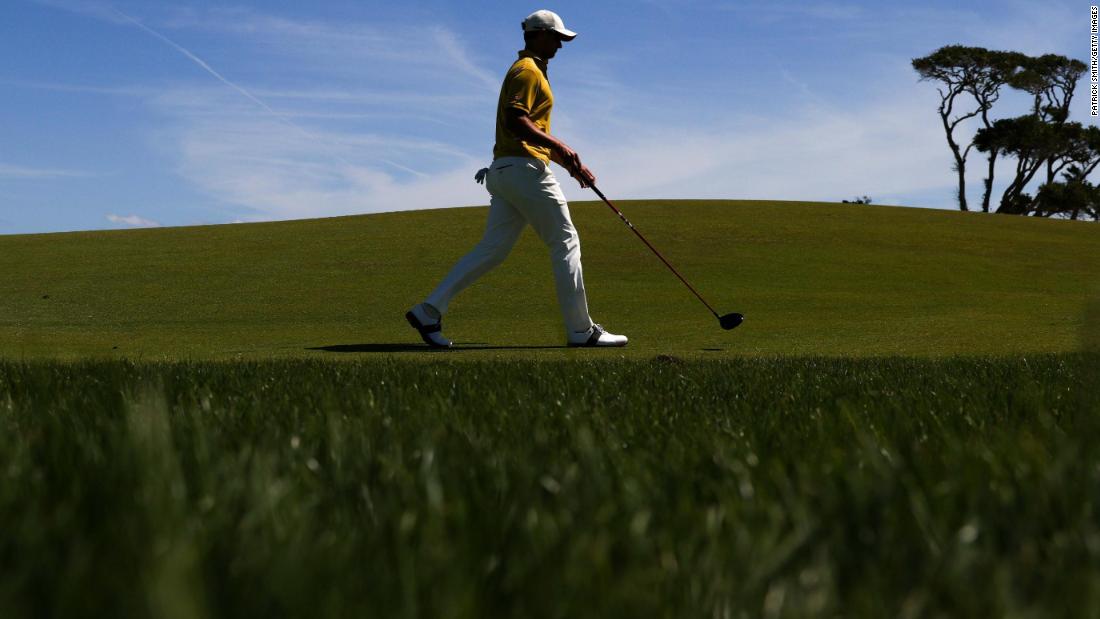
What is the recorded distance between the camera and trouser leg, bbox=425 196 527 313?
28.1 feet

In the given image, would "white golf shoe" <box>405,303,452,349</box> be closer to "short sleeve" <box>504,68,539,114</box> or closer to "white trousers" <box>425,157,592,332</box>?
"white trousers" <box>425,157,592,332</box>

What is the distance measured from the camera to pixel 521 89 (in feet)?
26.1

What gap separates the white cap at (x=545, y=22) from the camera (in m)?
8.10

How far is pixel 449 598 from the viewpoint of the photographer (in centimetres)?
99

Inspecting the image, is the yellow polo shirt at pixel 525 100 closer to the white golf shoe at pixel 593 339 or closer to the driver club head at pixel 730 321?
the white golf shoe at pixel 593 339

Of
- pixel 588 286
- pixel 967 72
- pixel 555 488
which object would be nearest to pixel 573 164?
pixel 555 488

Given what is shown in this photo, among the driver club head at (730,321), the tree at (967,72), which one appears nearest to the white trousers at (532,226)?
the driver club head at (730,321)

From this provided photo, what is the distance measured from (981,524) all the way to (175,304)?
13.6 meters

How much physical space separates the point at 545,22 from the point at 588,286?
879 centimetres

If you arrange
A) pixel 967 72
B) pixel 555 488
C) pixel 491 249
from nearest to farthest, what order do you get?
1. pixel 555 488
2. pixel 491 249
3. pixel 967 72

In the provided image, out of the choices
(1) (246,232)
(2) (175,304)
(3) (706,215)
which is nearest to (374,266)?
(2) (175,304)

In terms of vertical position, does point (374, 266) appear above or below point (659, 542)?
above

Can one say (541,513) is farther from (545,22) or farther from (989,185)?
(989,185)

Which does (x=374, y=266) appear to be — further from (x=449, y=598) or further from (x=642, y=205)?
(x=449, y=598)
